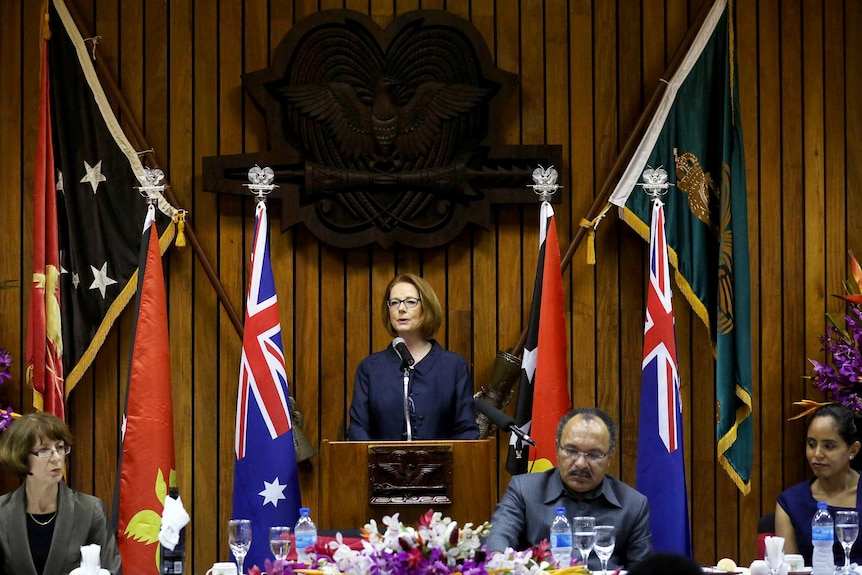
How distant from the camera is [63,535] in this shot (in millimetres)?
4086

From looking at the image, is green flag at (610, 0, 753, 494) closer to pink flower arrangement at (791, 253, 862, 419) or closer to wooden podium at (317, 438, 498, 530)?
pink flower arrangement at (791, 253, 862, 419)

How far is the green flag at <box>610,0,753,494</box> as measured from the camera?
5.69 metres

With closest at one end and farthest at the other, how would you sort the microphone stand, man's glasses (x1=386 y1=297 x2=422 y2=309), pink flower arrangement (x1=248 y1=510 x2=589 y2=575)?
pink flower arrangement (x1=248 y1=510 x2=589 y2=575) → the microphone stand → man's glasses (x1=386 y1=297 x2=422 y2=309)

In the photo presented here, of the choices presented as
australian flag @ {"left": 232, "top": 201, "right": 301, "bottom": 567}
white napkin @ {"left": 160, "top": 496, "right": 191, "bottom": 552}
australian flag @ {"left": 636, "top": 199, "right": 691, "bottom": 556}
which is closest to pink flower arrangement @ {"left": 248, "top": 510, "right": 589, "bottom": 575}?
white napkin @ {"left": 160, "top": 496, "right": 191, "bottom": 552}

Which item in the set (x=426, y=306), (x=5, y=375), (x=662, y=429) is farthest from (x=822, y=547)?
(x=5, y=375)

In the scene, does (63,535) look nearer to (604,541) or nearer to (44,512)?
(44,512)

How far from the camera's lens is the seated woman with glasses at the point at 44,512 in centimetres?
405

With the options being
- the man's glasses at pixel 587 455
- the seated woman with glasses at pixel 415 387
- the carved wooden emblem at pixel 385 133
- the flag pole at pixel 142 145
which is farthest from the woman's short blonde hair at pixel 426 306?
the man's glasses at pixel 587 455

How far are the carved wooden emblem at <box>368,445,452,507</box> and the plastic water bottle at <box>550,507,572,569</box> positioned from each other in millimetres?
843

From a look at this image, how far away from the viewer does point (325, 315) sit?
5879 mm

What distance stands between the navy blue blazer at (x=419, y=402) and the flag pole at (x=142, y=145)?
1.02m

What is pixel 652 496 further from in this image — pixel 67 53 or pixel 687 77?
pixel 67 53

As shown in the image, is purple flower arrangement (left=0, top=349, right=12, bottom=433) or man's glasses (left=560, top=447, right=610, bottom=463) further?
purple flower arrangement (left=0, top=349, right=12, bottom=433)

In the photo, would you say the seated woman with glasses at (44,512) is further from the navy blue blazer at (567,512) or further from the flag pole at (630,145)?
the flag pole at (630,145)
